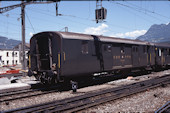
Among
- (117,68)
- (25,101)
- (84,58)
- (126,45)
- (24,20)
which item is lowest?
(25,101)

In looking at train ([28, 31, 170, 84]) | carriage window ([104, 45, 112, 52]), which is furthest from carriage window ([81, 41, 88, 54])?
carriage window ([104, 45, 112, 52])

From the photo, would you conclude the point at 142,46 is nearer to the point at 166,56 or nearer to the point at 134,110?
the point at 166,56

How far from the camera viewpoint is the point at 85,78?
11.9 m

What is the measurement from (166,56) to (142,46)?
609 cm

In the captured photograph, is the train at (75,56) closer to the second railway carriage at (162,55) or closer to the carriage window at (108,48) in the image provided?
the carriage window at (108,48)

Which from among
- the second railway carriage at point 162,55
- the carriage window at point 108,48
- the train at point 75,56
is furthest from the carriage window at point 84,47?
the second railway carriage at point 162,55

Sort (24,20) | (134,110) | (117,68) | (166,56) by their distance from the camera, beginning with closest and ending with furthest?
(134,110) → (117,68) → (24,20) → (166,56)

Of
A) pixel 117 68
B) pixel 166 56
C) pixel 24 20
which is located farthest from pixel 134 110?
pixel 166 56

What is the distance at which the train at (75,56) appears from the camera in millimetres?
10062

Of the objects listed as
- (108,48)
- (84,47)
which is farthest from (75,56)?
(108,48)

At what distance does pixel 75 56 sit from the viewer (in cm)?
1048

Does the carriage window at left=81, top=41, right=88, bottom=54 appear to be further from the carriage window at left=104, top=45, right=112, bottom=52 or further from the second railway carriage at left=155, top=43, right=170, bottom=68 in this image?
the second railway carriage at left=155, top=43, right=170, bottom=68

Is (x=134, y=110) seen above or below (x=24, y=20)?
below

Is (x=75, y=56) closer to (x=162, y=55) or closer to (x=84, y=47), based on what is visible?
(x=84, y=47)
